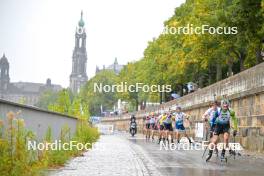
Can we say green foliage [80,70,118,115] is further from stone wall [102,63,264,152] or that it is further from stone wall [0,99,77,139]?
stone wall [0,99,77,139]

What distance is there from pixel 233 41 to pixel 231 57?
6.81 m

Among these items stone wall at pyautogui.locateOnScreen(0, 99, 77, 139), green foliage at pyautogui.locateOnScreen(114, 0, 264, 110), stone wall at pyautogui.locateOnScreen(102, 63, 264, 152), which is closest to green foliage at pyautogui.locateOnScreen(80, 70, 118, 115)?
green foliage at pyautogui.locateOnScreen(114, 0, 264, 110)

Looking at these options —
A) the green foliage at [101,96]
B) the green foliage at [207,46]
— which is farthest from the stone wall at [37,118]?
the green foliage at [101,96]

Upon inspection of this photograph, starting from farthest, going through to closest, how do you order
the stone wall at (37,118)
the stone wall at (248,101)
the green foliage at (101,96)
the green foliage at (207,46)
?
the green foliage at (101,96) → the green foliage at (207,46) → the stone wall at (248,101) → the stone wall at (37,118)

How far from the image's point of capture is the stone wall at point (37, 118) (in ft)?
30.2

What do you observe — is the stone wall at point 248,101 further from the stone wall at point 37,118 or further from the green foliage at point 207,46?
the stone wall at point 37,118

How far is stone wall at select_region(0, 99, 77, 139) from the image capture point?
921 cm

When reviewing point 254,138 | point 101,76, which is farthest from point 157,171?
point 101,76

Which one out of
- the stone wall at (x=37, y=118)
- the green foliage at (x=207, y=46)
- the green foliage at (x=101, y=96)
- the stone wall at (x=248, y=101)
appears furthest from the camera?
the green foliage at (x=101, y=96)

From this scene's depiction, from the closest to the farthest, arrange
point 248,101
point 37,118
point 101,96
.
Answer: point 37,118
point 248,101
point 101,96

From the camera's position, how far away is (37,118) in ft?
40.6

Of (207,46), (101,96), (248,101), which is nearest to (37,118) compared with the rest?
(248,101)

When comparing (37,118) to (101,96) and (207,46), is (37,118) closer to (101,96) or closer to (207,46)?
(207,46)

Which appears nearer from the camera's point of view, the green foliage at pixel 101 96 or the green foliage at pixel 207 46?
the green foliage at pixel 207 46
